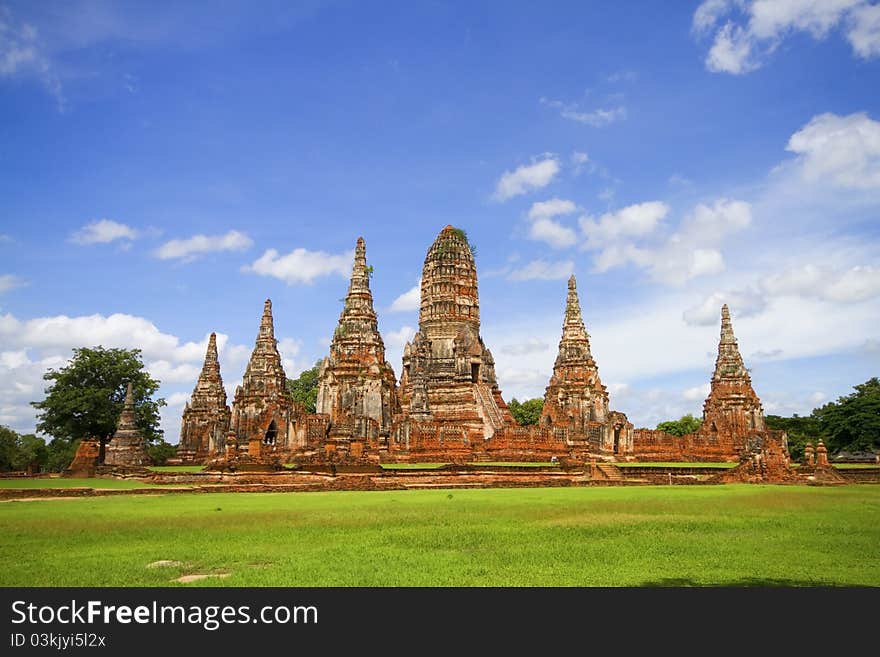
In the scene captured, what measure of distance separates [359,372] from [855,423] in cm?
3907

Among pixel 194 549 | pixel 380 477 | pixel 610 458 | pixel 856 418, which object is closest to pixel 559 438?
pixel 610 458

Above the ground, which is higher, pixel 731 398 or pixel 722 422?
pixel 731 398

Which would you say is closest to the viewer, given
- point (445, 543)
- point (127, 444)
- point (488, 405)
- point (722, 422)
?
point (445, 543)

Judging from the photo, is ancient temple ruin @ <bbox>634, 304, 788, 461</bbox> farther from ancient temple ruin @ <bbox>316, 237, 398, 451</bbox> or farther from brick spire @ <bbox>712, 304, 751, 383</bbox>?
ancient temple ruin @ <bbox>316, 237, 398, 451</bbox>

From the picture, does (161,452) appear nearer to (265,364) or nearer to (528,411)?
(265,364)

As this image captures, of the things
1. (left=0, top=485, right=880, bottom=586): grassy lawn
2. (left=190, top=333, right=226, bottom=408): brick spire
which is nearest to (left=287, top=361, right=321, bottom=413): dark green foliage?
(left=190, top=333, right=226, bottom=408): brick spire

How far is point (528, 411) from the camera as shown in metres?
77.5

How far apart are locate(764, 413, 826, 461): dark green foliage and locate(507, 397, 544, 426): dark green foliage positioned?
21951 millimetres

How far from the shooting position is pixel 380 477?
28.3 metres

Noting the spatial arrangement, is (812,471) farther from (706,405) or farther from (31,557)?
(31,557)

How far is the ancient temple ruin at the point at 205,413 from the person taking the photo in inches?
2025

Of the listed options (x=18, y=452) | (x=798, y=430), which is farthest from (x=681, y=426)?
(x=18, y=452)

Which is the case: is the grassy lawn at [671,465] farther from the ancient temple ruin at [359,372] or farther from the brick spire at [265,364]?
the brick spire at [265,364]

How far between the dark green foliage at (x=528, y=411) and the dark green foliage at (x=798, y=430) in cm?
2195
